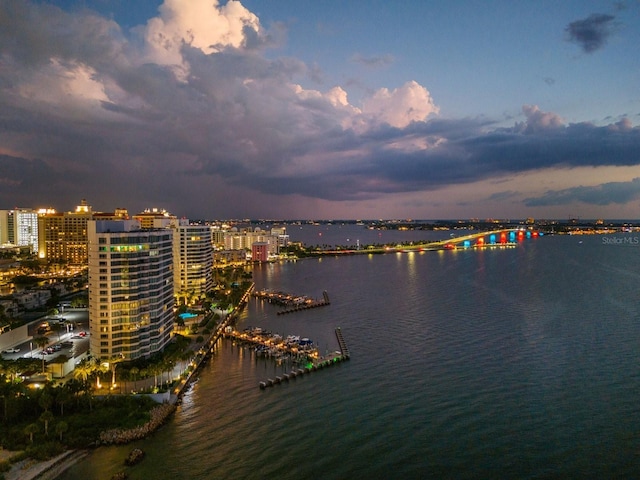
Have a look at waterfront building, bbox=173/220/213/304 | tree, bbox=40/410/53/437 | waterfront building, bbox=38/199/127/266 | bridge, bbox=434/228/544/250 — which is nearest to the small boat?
tree, bbox=40/410/53/437

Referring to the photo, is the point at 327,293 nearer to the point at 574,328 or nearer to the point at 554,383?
the point at 574,328

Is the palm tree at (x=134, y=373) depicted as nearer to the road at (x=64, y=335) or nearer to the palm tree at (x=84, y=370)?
the palm tree at (x=84, y=370)

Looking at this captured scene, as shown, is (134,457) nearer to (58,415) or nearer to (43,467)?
(43,467)

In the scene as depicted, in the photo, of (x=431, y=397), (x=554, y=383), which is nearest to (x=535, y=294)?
(x=554, y=383)

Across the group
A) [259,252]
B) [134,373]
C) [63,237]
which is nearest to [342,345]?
[134,373]

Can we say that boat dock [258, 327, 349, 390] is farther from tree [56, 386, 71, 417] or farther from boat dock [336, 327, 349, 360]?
tree [56, 386, 71, 417]

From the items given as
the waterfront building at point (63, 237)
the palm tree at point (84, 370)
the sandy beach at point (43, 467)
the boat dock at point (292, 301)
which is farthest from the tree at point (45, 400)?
the waterfront building at point (63, 237)
